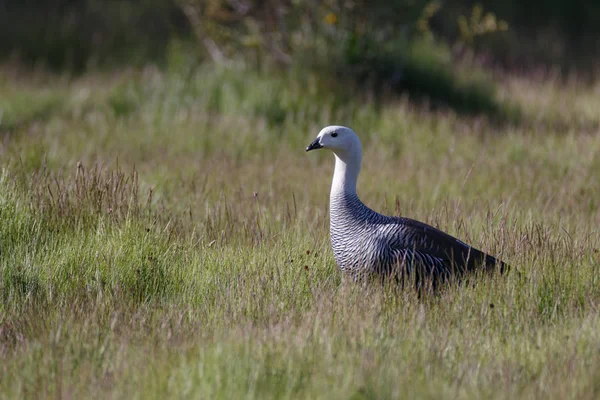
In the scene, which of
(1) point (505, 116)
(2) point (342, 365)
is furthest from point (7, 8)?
(2) point (342, 365)

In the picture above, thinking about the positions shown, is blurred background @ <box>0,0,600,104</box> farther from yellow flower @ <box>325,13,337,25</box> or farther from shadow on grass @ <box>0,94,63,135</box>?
shadow on grass @ <box>0,94,63,135</box>

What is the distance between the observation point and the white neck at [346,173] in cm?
497

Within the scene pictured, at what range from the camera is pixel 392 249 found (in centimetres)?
468

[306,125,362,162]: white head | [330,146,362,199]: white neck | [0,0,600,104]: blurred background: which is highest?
[0,0,600,104]: blurred background

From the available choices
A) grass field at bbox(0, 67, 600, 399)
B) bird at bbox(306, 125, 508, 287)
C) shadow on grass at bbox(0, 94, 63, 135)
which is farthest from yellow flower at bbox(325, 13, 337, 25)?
bird at bbox(306, 125, 508, 287)

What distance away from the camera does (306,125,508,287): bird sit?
4656 mm

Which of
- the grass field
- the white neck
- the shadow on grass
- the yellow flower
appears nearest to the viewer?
the grass field

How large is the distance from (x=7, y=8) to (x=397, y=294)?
1160 cm

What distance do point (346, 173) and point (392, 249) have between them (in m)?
0.62

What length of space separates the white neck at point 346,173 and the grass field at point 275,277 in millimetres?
459

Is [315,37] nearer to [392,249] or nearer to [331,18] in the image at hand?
[331,18]

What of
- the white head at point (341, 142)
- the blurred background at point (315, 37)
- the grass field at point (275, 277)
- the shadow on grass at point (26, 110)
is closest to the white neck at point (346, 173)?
the white head at point (341, 142)

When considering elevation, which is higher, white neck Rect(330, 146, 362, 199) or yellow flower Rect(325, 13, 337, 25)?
yellow flower Rect(325, 13, 337, 25)

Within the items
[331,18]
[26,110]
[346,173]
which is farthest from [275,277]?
[26,110]
